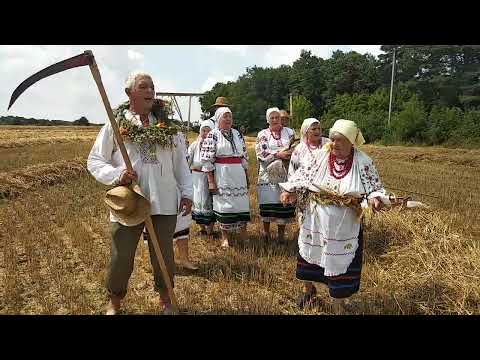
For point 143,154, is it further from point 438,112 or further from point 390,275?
point 438,112

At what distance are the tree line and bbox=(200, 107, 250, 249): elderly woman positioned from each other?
21379 millimetres

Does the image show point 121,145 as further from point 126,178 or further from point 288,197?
point 288,197

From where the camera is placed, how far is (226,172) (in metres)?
6.29

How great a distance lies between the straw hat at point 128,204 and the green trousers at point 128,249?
14cm

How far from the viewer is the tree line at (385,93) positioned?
30.3m

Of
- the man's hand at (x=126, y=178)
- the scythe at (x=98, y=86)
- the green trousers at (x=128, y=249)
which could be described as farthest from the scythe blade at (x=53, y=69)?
the green trousers at (x=128, y=249)

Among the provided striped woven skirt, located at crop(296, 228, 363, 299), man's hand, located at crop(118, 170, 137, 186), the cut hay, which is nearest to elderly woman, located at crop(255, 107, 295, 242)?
striped woven skirt, located at crop(296, 228, 363, 299)

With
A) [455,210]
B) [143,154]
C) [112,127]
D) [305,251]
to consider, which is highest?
[112,127]

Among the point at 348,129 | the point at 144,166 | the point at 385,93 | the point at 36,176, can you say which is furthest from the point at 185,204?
the point at 385,93

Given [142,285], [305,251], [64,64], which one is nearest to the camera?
[64,64]

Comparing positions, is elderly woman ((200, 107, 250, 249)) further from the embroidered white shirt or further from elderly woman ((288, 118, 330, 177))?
the embroidered white shirt

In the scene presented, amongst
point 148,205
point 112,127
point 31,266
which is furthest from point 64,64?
point 31,266
